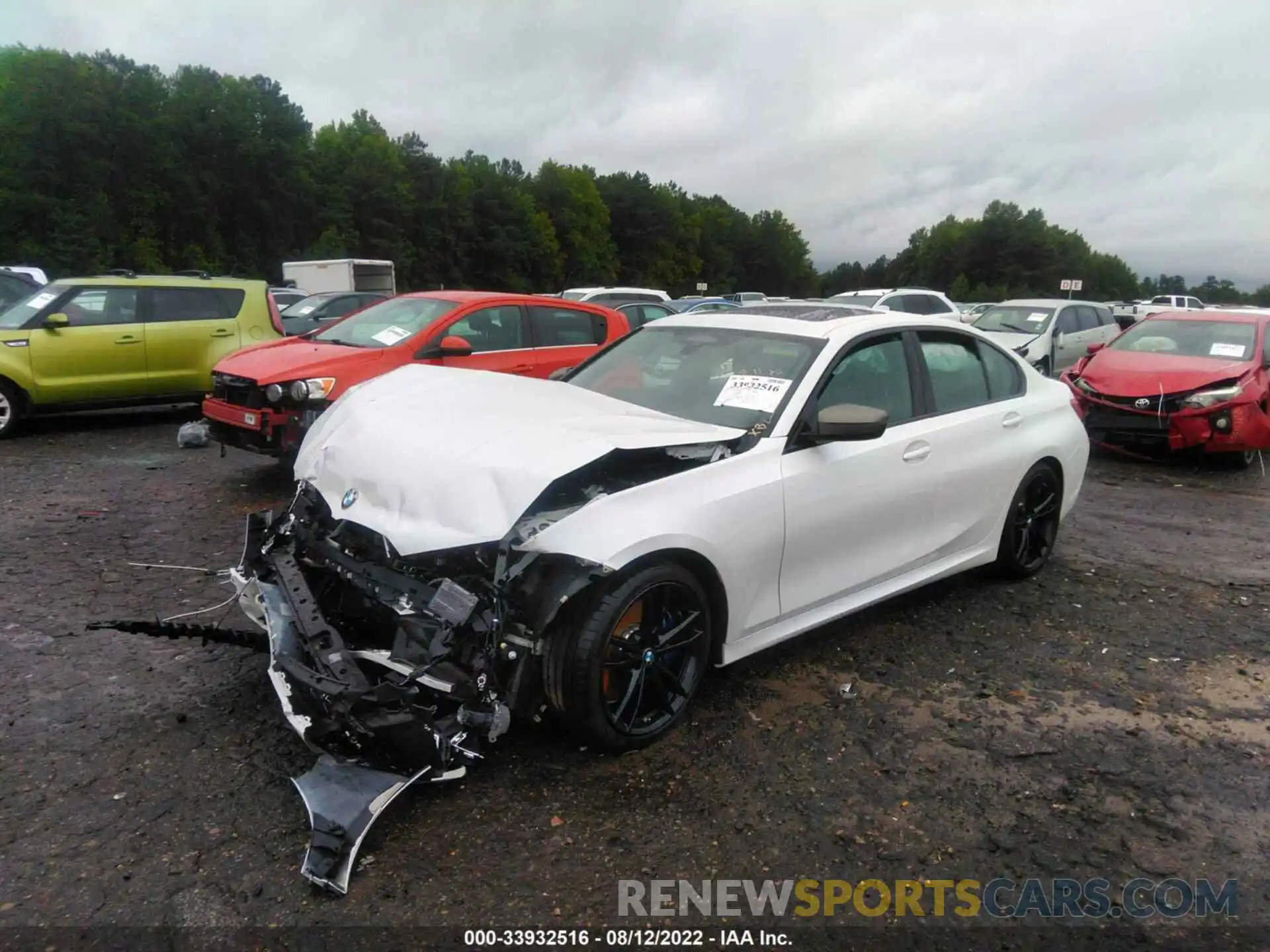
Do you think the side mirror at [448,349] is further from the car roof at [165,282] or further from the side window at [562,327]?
the car roof at [165,282]

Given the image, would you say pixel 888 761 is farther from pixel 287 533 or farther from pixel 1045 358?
pixel 1045 358

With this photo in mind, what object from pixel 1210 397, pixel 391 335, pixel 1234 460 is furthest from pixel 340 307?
pixel 1234 460

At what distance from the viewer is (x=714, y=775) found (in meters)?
3.22

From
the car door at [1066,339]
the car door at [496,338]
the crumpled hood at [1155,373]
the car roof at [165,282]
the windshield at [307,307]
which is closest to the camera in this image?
the car door at [496,338]

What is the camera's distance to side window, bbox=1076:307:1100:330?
15930 mm

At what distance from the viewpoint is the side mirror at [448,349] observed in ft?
23.9

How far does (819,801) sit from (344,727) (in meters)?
1.63

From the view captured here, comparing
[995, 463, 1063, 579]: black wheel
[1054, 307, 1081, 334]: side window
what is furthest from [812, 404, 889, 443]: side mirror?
[1054, 307, 1081, 334]: side window

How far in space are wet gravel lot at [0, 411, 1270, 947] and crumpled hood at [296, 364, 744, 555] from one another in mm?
918

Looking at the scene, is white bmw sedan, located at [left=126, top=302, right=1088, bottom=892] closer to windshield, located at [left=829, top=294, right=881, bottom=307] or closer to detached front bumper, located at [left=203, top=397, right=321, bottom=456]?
detached front bumper, located at [left=203, top=397, right=321, bottom=456]

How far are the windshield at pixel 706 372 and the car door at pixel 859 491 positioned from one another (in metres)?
0.20

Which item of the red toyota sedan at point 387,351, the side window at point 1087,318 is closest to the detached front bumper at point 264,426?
the red toyota sedan at point 387,351

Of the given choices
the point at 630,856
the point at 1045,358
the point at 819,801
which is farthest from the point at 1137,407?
the point at 630,856

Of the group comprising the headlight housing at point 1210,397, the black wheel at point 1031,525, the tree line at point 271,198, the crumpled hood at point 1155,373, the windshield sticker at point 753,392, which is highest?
the tree line at point 271,198
